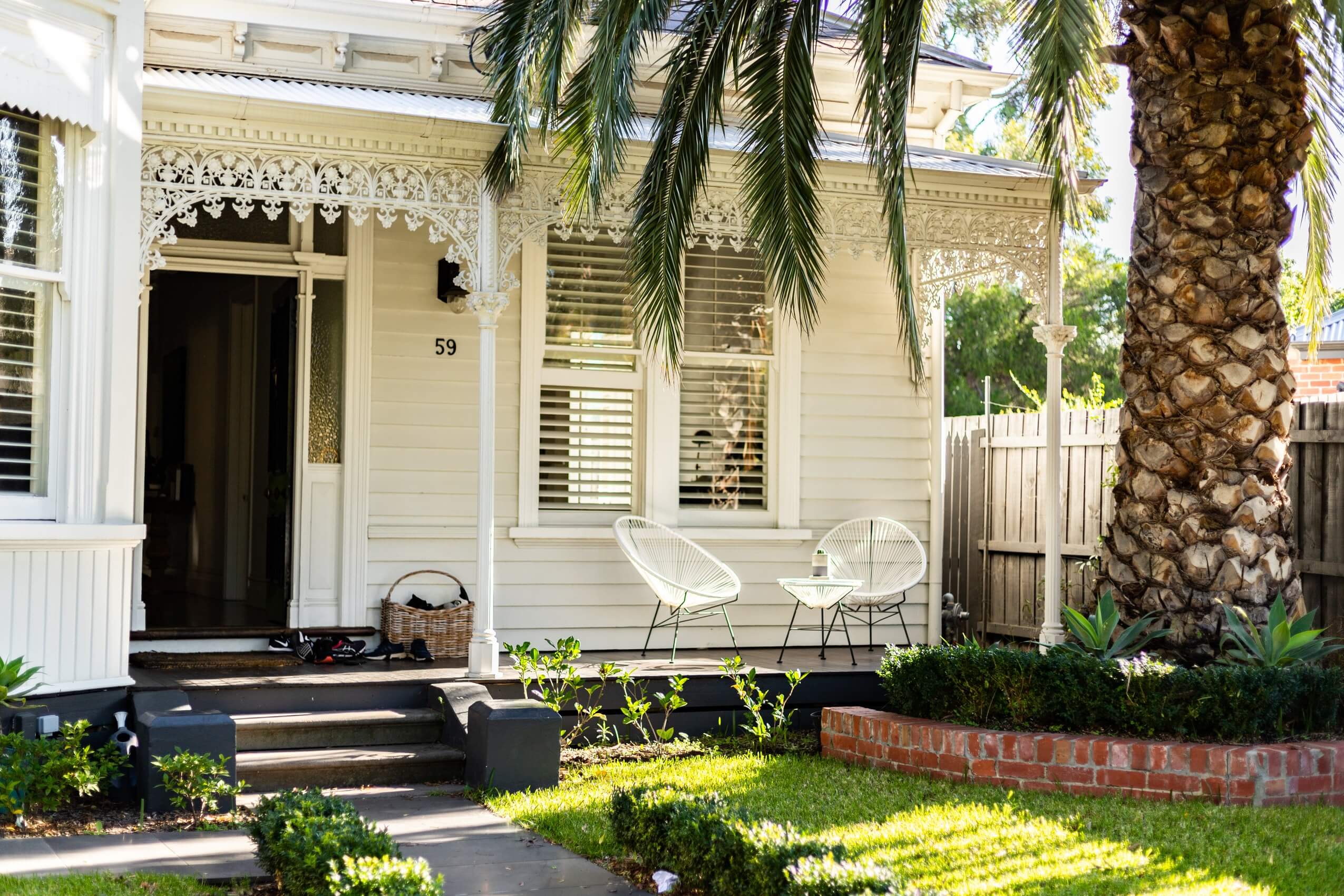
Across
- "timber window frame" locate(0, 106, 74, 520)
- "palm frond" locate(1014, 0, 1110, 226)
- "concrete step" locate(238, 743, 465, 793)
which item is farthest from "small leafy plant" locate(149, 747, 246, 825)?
"palm frond" locate(1014, 0, 1110, 226)

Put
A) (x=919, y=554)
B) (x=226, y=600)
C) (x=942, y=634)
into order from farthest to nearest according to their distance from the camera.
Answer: (x=226, y=600) → (x=942, y=634) → (x=919, y=554)

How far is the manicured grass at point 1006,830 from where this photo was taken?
183 inches

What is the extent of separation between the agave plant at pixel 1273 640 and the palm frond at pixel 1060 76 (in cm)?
212

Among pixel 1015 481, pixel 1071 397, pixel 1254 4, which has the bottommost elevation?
pixel 1015 481

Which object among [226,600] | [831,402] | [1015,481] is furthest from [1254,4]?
[226,600]

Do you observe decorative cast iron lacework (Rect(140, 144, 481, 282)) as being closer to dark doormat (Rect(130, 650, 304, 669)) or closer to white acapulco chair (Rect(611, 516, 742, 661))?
white acapulco chair (Rect(611, 516, 742, 661))

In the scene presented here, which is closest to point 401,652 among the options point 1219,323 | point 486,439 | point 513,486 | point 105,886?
point 513,486

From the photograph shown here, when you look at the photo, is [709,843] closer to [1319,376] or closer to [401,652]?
[401,652]

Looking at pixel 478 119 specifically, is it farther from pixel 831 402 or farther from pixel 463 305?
pixel 831 402

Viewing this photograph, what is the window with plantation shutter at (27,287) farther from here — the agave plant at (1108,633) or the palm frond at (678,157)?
the agave plant at (1108,633)

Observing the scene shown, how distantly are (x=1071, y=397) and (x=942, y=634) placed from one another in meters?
3.70

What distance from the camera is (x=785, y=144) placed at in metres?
6.74

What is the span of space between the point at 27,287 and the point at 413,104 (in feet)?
8.25

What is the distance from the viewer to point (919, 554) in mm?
9234
